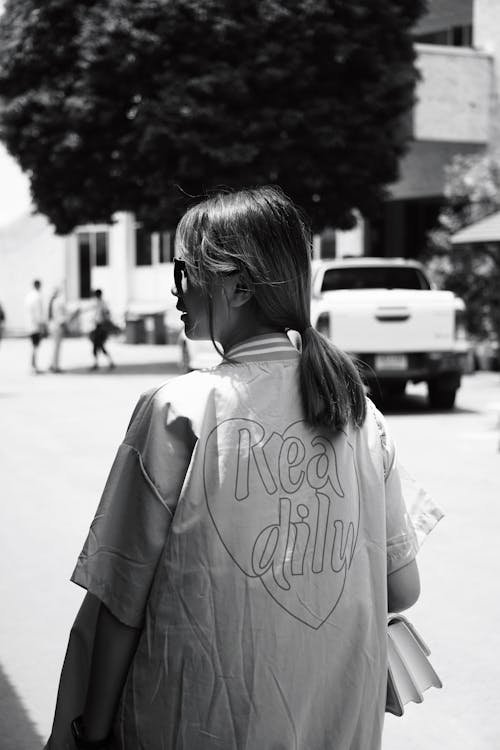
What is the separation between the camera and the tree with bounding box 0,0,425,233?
21703 millimetres

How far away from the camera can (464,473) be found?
32.6 ft

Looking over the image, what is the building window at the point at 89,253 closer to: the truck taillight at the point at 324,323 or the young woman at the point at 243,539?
the truck taillight at the point at 324,323

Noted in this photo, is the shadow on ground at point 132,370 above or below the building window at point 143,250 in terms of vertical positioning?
below

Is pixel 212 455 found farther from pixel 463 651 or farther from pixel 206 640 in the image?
pixel 463 651

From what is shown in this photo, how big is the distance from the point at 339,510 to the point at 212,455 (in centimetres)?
25

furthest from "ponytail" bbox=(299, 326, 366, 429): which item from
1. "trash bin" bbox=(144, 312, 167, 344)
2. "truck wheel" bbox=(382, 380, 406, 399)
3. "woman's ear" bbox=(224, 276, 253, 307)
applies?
"trash bin" bbox=(144, 312, 167, 344)

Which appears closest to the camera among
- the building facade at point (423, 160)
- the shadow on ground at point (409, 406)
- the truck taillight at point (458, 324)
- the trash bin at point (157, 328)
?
the truck taillight at point (458, 324)

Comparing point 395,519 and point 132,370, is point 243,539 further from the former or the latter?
point 132,370

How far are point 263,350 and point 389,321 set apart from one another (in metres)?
12.9

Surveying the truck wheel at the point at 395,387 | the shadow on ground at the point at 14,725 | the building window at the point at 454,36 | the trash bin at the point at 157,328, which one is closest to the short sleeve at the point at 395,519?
the shadow on ground at the point at 14,725

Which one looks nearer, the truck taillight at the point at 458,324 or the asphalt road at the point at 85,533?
the asphalt road at the point at 85,533

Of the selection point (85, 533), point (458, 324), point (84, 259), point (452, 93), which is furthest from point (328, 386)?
point (84, 259)

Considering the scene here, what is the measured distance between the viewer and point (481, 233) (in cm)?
2036

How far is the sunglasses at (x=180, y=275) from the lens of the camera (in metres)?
Result: 2.14
